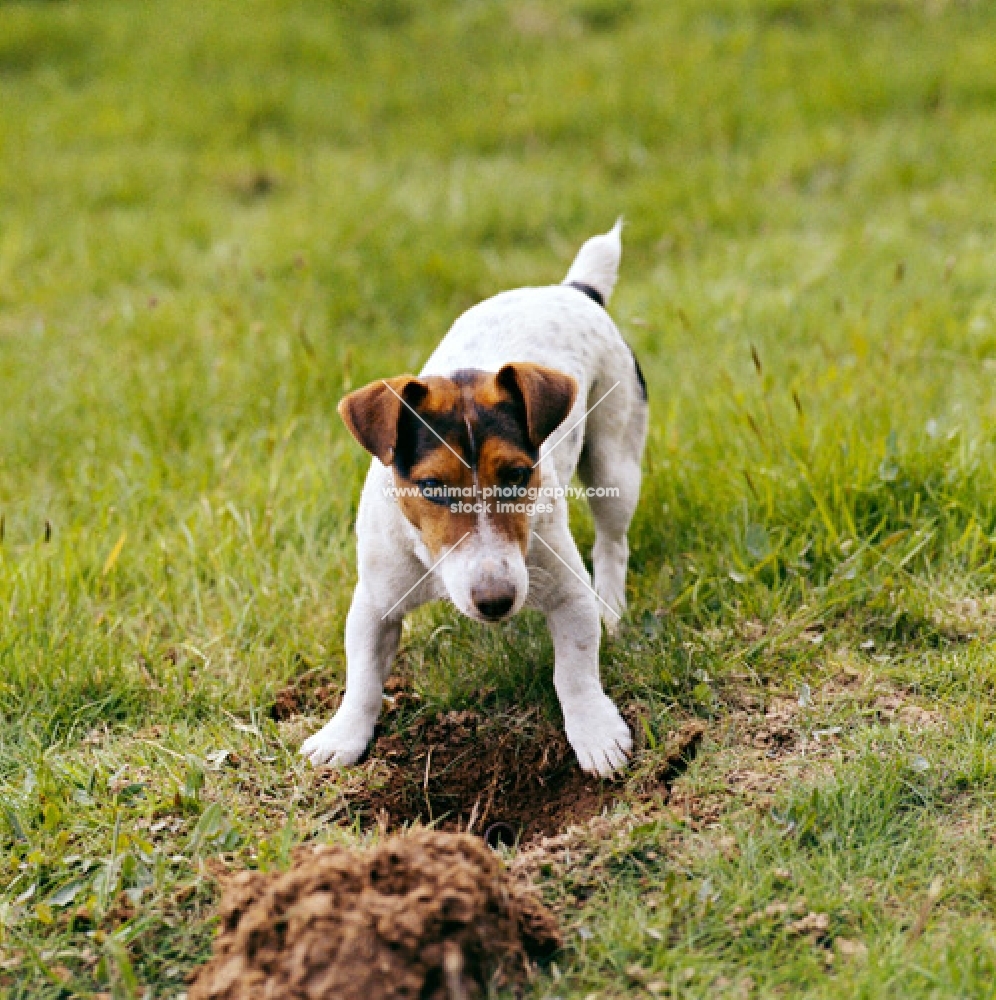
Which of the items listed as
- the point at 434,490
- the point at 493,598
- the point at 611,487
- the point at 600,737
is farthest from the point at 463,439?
the point at 611,487

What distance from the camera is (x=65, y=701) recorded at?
4.30 m

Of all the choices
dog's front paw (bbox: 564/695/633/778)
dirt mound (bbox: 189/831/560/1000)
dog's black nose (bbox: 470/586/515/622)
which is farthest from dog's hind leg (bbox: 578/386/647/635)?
dirt mound (bbox: 189/831/560/1000)

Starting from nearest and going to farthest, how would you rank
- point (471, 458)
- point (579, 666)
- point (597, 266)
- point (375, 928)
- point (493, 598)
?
1. point (375, 928)
2. point (493, 598)
3. point (471, 458)
4. point (579, 666)
5. point (597, 266)

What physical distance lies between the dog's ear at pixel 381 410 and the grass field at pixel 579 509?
114 cm

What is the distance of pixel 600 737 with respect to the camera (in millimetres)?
3984

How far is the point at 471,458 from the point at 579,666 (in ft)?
3.10

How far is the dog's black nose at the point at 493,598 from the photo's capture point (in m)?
3.41

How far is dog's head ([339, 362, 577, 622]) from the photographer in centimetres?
347

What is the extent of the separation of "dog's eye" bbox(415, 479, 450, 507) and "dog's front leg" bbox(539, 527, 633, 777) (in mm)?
567

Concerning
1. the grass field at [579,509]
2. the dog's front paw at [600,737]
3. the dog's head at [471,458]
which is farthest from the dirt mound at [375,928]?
the dog's front paw at [600,737]

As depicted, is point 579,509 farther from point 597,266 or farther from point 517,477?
point 517,477

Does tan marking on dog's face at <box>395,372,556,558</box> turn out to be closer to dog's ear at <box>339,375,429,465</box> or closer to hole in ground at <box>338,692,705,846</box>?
dog's ear at <box>339,375,429,465</box>

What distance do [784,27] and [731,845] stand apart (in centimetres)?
895

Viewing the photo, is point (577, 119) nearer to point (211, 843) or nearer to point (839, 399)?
point (839, 399)
